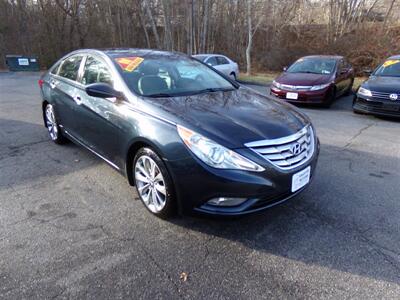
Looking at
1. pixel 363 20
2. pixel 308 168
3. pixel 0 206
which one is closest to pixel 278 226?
pixel 308 168

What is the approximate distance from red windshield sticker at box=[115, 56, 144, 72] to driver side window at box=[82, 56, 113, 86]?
0.17 metres

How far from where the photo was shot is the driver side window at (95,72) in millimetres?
3334

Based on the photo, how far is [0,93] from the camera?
32.6 feet

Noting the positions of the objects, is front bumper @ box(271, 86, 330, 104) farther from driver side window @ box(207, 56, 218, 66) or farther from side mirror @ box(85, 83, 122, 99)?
side mirror @ box(85, 83, 122, 99)

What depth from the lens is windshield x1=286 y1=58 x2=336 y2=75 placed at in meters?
8.66

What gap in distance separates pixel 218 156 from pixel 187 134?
32cm

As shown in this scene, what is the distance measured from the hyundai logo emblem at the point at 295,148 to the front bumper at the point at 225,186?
163mm

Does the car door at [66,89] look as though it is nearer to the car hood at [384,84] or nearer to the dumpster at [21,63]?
the car hood at [384,84]

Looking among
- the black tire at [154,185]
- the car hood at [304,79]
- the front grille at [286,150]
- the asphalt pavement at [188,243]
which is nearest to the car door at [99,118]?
the black tire at [154,185]

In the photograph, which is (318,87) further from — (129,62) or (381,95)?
(129,62)

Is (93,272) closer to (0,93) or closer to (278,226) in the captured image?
(278,226)

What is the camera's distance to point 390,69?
7598 millimetres

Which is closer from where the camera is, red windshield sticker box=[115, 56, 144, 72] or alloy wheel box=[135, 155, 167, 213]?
alloy wheel box=[135, 155, 167, 213]

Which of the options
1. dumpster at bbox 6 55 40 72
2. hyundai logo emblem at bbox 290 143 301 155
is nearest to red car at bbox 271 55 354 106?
hyundai logo emblem at bbox 290 143 301 155
